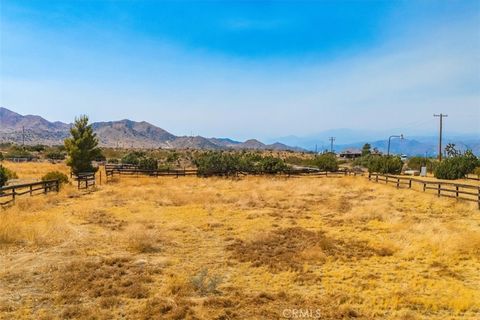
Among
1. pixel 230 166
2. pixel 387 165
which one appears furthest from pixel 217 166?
pixel 387 165

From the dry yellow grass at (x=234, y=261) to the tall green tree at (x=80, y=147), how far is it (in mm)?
14696

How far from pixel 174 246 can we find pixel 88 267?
133 inches

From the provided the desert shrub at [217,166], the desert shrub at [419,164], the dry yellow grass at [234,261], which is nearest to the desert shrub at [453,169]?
the desert shrub at [419,164]

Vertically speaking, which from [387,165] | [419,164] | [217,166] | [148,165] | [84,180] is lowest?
[84,180]

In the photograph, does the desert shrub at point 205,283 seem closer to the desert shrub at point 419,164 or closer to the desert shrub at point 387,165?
the desert shrub at point 387,165

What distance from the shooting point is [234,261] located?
11.4 m

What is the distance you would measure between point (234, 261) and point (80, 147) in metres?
29.3

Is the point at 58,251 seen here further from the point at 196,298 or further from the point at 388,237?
the point at 388,237

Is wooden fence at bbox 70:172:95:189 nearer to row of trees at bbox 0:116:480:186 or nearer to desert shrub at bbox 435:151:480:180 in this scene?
row of trees at bbox 0:116:480:186

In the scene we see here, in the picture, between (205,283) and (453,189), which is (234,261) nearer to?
(205,283)

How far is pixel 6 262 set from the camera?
34.9ft

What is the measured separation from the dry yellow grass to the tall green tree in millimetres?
14696

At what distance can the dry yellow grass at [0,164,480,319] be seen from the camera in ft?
26.4

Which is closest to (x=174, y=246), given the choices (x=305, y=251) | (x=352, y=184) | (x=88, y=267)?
(x=88, y=267)
